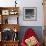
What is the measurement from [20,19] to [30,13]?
1.49 feet

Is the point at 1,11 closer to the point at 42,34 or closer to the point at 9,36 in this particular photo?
the point at 9,36

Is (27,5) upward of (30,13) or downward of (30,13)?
upward

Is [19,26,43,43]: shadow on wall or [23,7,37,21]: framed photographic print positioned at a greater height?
[23,7,37,21]: framed photographic print

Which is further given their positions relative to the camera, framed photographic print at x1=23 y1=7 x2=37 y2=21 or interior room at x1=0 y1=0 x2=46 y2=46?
framed photographic print at x1=23 y1=7 x2=37 y2=21

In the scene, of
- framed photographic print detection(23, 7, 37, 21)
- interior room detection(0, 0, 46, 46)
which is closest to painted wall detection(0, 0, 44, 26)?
interior room detection(0, 0, 46, 46)

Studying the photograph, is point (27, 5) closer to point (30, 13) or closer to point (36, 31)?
point (30, 13)

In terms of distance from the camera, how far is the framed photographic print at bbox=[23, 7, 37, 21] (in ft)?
19.9

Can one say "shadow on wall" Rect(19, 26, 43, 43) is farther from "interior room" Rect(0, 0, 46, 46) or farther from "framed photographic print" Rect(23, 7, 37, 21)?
"framed photographic print" Rect(23, 7, 37, 21)

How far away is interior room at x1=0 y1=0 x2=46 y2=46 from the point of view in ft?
19.6

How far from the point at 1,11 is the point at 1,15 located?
0.55ft

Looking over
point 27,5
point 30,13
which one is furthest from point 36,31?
point 27,5

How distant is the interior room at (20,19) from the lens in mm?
5965

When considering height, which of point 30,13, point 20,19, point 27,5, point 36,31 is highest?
point 27,5

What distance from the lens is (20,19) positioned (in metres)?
6.10
